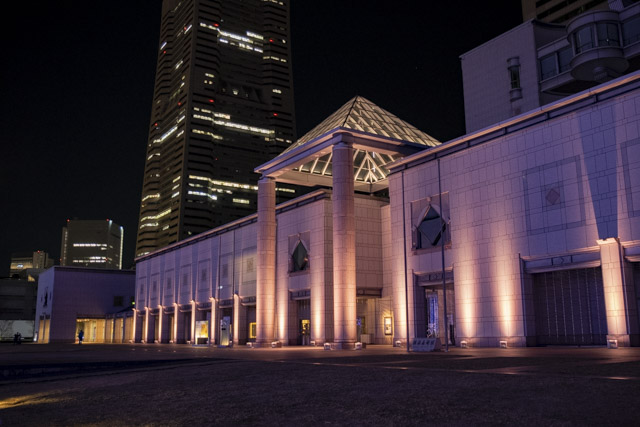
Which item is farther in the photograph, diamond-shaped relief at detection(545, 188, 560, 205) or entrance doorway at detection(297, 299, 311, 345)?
entrance doorway at detection(297, 299, 311, 345)

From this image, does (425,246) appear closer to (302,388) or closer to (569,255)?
(569,255)

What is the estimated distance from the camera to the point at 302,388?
1244cm

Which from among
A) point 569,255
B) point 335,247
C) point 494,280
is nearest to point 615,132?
A: point 569,255

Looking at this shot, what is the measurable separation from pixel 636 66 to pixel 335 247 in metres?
43.2

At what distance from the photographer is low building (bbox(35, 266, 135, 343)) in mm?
105312

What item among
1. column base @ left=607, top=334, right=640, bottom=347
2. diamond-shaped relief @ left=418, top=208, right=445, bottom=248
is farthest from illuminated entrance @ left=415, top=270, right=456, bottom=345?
column base @ left=607, top=334, right=640, bottom=347

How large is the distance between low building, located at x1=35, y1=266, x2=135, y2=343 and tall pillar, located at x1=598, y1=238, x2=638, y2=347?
3328 inches

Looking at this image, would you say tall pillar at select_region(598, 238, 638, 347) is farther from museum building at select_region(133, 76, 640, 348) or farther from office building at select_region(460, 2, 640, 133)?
office building at select_region(460, 2, 640, 133)

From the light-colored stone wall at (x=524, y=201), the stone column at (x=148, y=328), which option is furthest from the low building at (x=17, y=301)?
the light-colored stone wall at (x=524, y=201)

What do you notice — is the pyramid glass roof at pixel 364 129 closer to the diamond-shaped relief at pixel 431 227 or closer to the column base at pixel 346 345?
the diamond-shaped relief at pixel 431 227

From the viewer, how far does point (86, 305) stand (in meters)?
109

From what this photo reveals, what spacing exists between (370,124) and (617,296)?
994 inches

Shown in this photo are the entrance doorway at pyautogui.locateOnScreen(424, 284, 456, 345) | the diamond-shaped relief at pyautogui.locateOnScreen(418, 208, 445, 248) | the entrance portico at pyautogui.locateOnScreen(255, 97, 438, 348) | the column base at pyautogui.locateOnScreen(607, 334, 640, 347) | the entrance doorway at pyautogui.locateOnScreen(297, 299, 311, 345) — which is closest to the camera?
the column base at pyautogui.locateOnScreen(607, 334, 640, 347)

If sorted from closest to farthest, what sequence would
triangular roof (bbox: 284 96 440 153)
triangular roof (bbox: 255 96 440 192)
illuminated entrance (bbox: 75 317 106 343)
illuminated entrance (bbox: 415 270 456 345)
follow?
illuminated entrance (bbox: 415 270 456 345) < triangular roof (bbox: 255 96 440 192) < triangular roof (bbox: 284 96 440 153) < illuminated entrance (bbox: 75 317 106 343)
